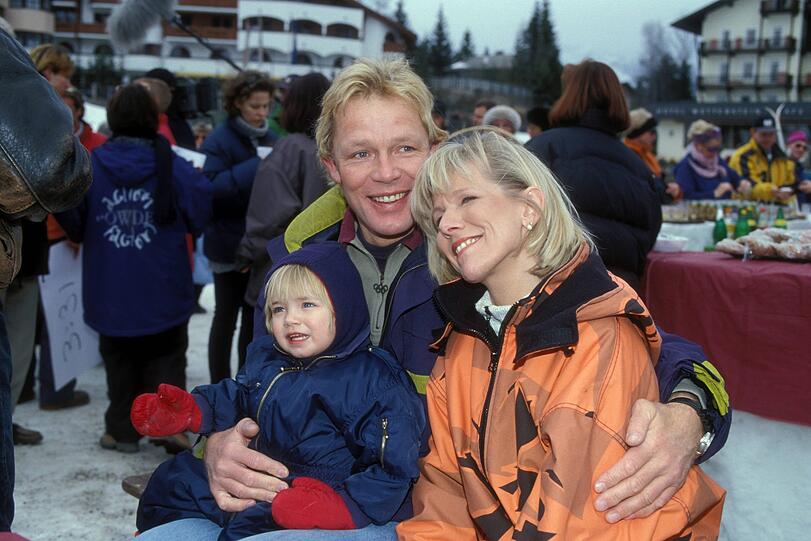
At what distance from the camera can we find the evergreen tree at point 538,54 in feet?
195

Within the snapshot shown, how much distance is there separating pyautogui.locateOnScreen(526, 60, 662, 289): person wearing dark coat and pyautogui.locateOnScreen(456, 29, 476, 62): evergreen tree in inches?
3404

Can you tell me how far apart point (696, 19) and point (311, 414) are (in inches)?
2449

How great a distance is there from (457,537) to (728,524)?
1.71 m

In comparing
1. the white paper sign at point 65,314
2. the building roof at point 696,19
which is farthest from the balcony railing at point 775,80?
the white paper sign at point 65,314

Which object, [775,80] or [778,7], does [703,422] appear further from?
[775,80]

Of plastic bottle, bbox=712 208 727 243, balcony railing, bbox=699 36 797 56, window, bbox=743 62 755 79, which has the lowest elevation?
plastic bottle, bbox=712 208 727 243

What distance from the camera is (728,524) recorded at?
3061mm

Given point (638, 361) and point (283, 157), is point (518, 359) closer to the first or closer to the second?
point (638, 361)

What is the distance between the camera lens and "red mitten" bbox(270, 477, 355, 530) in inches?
72.6

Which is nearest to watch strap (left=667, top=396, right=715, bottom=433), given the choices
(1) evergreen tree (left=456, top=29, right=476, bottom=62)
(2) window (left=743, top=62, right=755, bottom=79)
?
(2) window (left=743, top=62, right=755, bottom=79)

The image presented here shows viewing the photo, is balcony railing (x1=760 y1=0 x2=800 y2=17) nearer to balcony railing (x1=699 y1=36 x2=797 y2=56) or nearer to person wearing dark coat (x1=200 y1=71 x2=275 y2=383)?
balcony railing (x1=699 y1=36 x2=797 y2=56)

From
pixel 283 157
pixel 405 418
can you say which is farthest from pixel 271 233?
pixel 405 418

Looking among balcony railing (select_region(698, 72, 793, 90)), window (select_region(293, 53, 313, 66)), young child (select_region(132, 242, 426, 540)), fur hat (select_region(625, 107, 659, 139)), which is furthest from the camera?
window (select_region(293, 53, 313, 66))

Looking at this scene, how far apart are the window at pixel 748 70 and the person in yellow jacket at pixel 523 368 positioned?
63509mm
